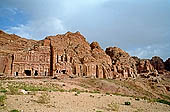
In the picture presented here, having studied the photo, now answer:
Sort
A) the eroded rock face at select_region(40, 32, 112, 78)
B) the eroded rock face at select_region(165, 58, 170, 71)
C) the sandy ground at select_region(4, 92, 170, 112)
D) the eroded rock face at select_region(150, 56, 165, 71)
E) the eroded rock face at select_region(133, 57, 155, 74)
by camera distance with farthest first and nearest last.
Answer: the eroded rock face at select_region(150, 56, 165, 71) < the eroded rock face at select_region(165, 58, 170, 71) < the eroded rock face at select_region(133, 57, 155, 74) < the eroded rock face at select_region(40, 32, 112, 78) < the sandy ground at select_region(4, 92, 170, 112)

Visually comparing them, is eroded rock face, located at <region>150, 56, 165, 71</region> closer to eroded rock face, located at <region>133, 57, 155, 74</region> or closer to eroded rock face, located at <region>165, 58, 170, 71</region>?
eroded rock face, located at <region>165, 58, 170, 71</region>

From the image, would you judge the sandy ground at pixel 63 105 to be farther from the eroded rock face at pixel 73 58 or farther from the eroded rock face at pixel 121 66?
the eroded rock face at pixel 121 66

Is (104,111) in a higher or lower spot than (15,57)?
lower

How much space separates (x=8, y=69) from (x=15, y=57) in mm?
4588

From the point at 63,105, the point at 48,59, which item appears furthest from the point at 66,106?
the point at 48,59

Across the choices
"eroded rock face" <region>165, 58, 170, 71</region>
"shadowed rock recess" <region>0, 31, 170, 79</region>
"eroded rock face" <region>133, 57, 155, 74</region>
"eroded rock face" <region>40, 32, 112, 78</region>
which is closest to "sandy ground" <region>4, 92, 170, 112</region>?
"shadowed rock recess" <region>0, 31, 170, 79</region>

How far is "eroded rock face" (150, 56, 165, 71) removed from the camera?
141 meters

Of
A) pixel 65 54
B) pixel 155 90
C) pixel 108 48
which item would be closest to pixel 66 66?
pixel 65 54

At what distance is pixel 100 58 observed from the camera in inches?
3221

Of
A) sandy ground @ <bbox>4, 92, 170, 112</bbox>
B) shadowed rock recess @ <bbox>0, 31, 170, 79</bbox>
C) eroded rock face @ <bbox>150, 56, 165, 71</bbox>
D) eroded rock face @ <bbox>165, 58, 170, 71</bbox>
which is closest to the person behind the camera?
sandy ground @ <bbox>4, 92, 170, 112</bbox>

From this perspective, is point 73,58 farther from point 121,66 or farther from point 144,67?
point 144,67

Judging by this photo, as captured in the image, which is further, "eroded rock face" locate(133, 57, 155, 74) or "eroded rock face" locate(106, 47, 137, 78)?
"eroded rock face" locate(133, 57, 155, 74)

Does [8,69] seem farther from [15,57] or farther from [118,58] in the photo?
[118,58]

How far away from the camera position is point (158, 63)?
14400cm
